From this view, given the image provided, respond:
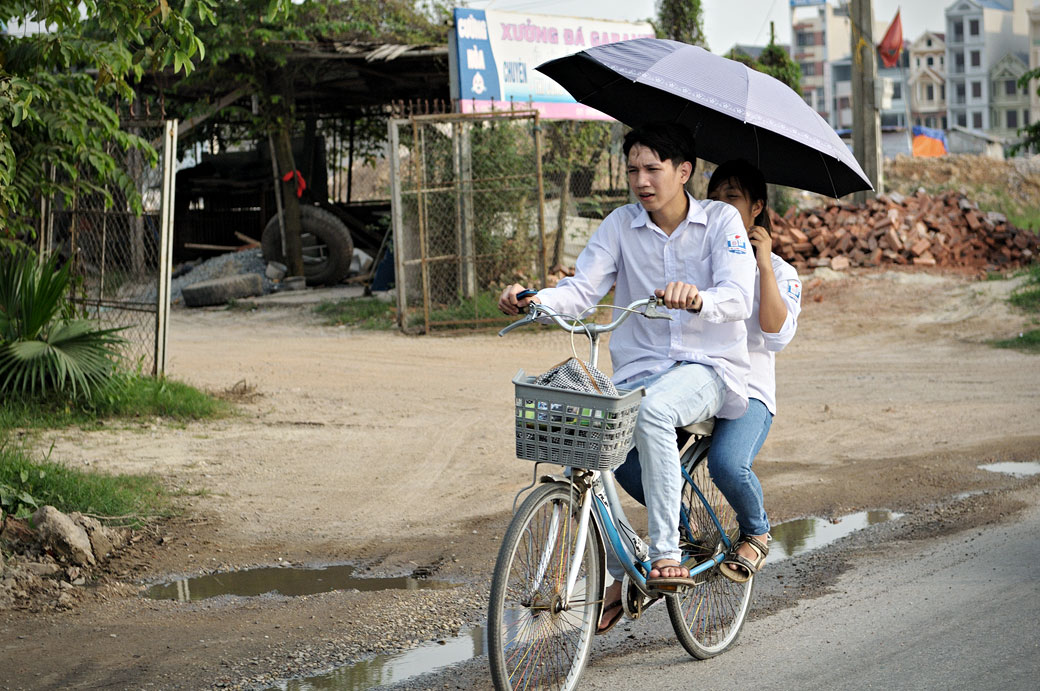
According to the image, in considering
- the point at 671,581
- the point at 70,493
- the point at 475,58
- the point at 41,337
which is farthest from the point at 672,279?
the point at 475,58

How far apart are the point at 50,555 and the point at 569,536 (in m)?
3.04

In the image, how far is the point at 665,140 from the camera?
4023 millimetres

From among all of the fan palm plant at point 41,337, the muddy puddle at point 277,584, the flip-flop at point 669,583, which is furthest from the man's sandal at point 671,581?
the fan palm plant at point 41,337

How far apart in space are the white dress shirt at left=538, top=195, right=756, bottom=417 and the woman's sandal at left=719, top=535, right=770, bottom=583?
546 millimetres

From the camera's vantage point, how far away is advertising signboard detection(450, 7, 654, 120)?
16.1 meters

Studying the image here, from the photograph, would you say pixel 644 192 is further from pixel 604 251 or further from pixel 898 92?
pixel 898 92

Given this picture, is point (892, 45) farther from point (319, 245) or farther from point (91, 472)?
point (91, 472)

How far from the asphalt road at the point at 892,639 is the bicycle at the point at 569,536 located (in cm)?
26

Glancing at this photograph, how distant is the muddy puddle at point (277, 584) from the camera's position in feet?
17.4

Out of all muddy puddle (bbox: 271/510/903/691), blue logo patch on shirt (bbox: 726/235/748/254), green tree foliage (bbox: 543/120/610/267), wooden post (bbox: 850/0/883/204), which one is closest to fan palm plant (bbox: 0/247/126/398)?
muddy puddle (bbox: 271/510/903/691)

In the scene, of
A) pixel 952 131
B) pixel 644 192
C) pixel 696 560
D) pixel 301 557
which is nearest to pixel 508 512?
pixel 301 557

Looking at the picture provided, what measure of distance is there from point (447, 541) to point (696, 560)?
2.14 metres

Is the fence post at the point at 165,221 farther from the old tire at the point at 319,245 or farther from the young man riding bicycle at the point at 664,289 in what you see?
the old tire at the point at 319,245

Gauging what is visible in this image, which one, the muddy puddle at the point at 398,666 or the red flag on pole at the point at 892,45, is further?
the red flag on pole at the point at 892,45
